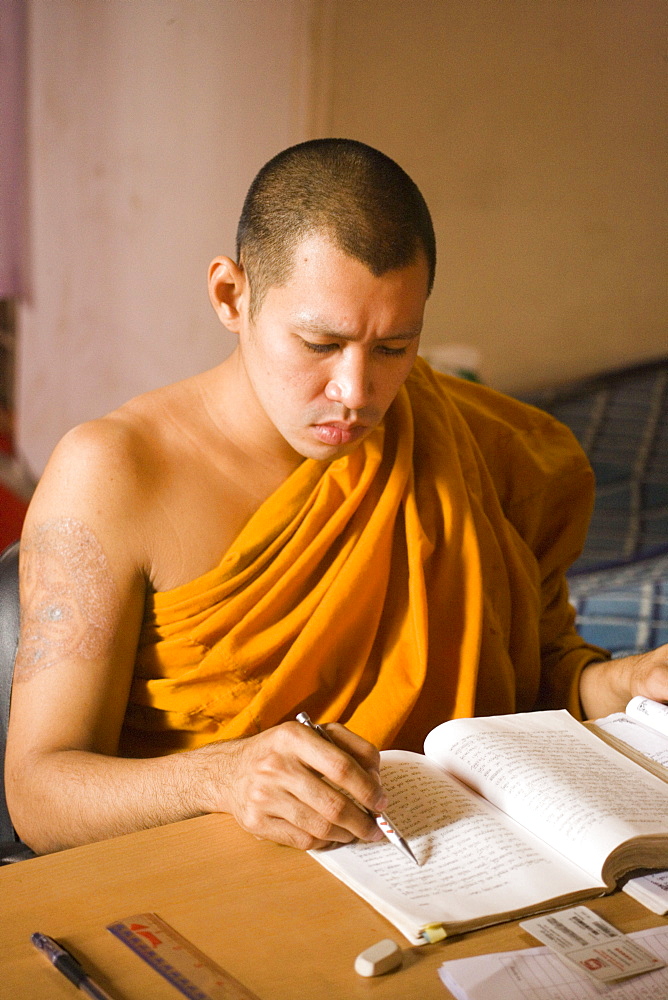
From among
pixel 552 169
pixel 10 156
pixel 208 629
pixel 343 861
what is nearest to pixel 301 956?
pixel 343 861

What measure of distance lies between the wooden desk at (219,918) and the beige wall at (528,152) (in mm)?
2761

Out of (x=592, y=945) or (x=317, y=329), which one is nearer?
(x=592, y=945)

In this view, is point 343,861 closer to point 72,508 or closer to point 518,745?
point 518,745

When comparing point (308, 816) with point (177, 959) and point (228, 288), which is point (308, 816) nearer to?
point (177, 959)

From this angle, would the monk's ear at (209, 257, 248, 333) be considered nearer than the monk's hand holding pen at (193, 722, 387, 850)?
No

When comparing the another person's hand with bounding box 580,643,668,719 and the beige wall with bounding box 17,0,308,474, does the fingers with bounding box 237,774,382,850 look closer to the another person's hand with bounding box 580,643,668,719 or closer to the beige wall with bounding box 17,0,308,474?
the another person's hand with bounding box 580,643,668,719

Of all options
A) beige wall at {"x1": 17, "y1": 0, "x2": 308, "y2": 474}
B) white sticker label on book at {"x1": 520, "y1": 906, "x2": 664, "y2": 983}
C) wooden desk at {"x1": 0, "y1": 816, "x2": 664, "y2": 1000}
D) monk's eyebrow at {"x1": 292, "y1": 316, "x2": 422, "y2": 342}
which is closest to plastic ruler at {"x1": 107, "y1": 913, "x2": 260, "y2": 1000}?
wooden desk at {"x1": 0, "y1": 816, "x2": 664, "y2": 1000}

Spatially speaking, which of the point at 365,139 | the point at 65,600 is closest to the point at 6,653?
the point at 65,600

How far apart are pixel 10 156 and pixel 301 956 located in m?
4.19

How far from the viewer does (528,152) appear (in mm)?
3779

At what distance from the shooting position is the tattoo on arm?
127 centimetres

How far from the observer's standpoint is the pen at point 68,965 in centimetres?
76

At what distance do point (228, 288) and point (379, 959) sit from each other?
37.0 inches

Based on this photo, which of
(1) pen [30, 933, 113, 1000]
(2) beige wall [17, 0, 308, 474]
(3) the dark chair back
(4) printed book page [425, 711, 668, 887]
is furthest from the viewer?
(2) beige wall [17, 0, 308, 474]
